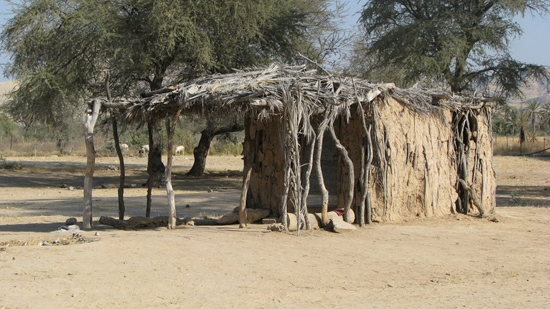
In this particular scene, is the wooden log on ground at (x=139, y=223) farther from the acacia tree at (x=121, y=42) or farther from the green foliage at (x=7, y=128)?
the green foliage at (x=7, y=128)

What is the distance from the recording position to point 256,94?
9.61 meters

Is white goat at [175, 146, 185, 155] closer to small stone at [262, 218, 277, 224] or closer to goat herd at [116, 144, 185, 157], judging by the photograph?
goat herd at [116, 144, 185, 157]

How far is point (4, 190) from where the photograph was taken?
1933 centimetres

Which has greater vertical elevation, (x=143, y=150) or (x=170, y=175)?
(x=143, y=150)

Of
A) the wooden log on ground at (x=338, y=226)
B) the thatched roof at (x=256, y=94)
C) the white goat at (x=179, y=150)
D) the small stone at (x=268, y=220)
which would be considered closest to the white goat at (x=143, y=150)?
the white goat at (x=179, y=150)

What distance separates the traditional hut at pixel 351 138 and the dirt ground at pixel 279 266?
1.76 ft

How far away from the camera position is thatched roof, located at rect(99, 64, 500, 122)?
9.70m

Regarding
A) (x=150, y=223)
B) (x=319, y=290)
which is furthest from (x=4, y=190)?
(x=319, y=290)

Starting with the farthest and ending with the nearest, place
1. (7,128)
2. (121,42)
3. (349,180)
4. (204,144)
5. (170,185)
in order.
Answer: (7,128) → (204,144) → (121,42) → (349,180) → (170,185)

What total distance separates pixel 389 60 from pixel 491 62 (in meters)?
3.39

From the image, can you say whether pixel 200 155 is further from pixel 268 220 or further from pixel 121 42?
pixel 268 220

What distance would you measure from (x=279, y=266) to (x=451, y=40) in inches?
534

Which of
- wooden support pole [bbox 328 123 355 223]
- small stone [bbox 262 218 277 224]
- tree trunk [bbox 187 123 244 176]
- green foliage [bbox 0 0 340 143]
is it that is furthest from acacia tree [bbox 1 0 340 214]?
wooden support pole [bbox 328 123 355 223]

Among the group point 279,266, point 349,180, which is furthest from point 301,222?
point 279,266
